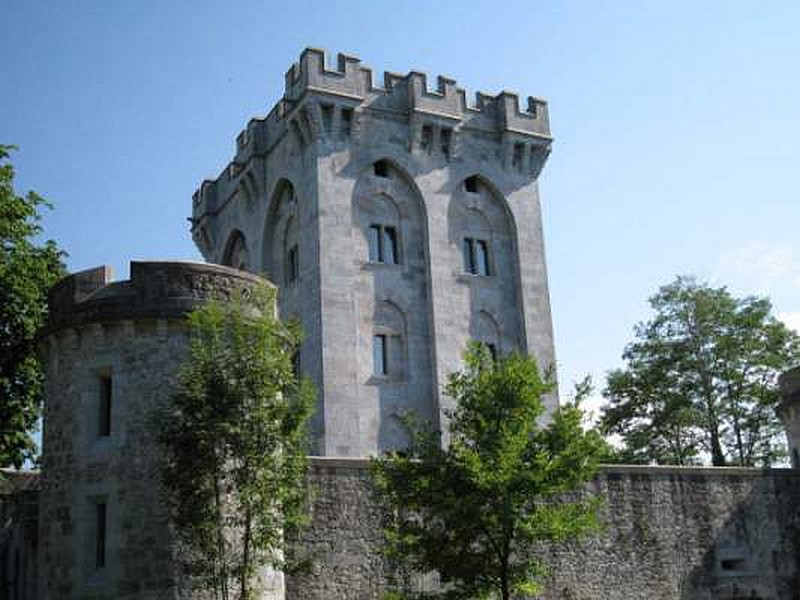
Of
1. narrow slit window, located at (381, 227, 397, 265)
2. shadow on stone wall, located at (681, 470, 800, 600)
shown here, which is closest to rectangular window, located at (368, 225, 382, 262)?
narrow slit window, located at (381, 227, 397, 265)

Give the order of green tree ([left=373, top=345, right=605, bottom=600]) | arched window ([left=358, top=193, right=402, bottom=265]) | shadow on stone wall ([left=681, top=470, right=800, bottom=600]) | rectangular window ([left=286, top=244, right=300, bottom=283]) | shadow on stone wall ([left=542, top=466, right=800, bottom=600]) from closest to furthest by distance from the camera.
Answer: green tree ([left=373, top=345, right=605, bottom=600]) → shadow on stone wall ([left=542, top=466, right=800, bottom=600]) → shadow on stone wall ([left=681, top=470, right=800, bottom=600]) → arched window ([left=358, top=193, right=402, bottom=265]) → rectangular window ([left=286, top=244, right=300, bottom=283])

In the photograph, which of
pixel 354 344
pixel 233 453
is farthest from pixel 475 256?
pixel 233 453

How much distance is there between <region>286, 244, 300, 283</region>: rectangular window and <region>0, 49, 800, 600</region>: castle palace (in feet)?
0.31

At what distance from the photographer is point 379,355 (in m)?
37.7

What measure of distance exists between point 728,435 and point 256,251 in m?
20.1

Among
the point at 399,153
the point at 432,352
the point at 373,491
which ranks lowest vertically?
the point at 373,491

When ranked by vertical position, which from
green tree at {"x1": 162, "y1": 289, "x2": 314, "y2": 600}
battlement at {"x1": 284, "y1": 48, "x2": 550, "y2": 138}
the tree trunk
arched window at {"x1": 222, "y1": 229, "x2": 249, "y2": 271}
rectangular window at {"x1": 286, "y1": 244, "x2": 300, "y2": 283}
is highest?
battlement at {"x1": 284, "y1": 48, "x2": 550, "y2": 138}

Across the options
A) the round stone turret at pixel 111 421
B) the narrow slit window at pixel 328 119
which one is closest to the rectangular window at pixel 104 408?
the round stone turret at pixel 111 421

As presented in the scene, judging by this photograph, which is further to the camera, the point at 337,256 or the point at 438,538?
the point at 337,256

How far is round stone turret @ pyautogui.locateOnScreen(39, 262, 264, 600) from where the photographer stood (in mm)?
18016

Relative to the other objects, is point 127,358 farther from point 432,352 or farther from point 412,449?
point 432,352

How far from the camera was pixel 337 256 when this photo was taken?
37406 millimetres

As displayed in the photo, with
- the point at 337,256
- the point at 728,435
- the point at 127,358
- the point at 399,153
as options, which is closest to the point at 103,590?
the point at 127,358

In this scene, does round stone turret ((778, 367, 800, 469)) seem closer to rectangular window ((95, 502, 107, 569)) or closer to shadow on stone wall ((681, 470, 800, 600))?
shadow on stone wall ((681, 470, 800, 600))
